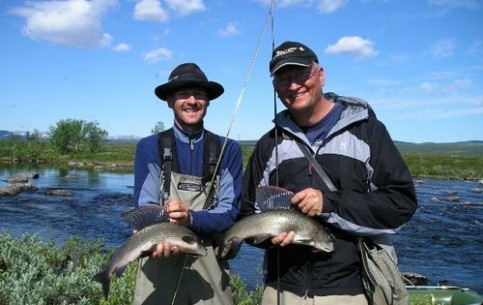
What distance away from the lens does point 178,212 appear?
379 cm

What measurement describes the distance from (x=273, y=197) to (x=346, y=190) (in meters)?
0.58

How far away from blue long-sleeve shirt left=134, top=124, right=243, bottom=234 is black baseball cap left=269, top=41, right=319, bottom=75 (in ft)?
3.22

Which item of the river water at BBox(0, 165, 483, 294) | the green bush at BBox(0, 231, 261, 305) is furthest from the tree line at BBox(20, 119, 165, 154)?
the green bush at BBox(0, 231, 261, 305)

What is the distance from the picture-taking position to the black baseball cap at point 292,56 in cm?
366

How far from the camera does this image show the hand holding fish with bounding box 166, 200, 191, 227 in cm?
379

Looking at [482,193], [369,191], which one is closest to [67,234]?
[369,191]

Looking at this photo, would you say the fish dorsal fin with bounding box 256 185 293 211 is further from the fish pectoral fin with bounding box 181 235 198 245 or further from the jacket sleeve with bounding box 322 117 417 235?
the fish pectoral fin with bounding box 181 235 198 245

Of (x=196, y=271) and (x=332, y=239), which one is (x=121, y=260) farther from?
(x=332, y=239)

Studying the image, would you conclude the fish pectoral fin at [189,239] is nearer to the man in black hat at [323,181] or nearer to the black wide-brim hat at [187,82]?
the man in black hat at [323,181]

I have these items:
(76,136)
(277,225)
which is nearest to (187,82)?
(277,225)

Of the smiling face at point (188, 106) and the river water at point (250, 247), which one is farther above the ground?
the smiling face at point (188, 106)

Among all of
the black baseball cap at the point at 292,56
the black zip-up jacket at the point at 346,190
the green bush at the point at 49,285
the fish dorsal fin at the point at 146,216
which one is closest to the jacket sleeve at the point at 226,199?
the fish dorsal fin at the point at 146,216

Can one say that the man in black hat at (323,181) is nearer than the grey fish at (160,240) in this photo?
Yes

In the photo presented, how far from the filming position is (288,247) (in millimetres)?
3785
